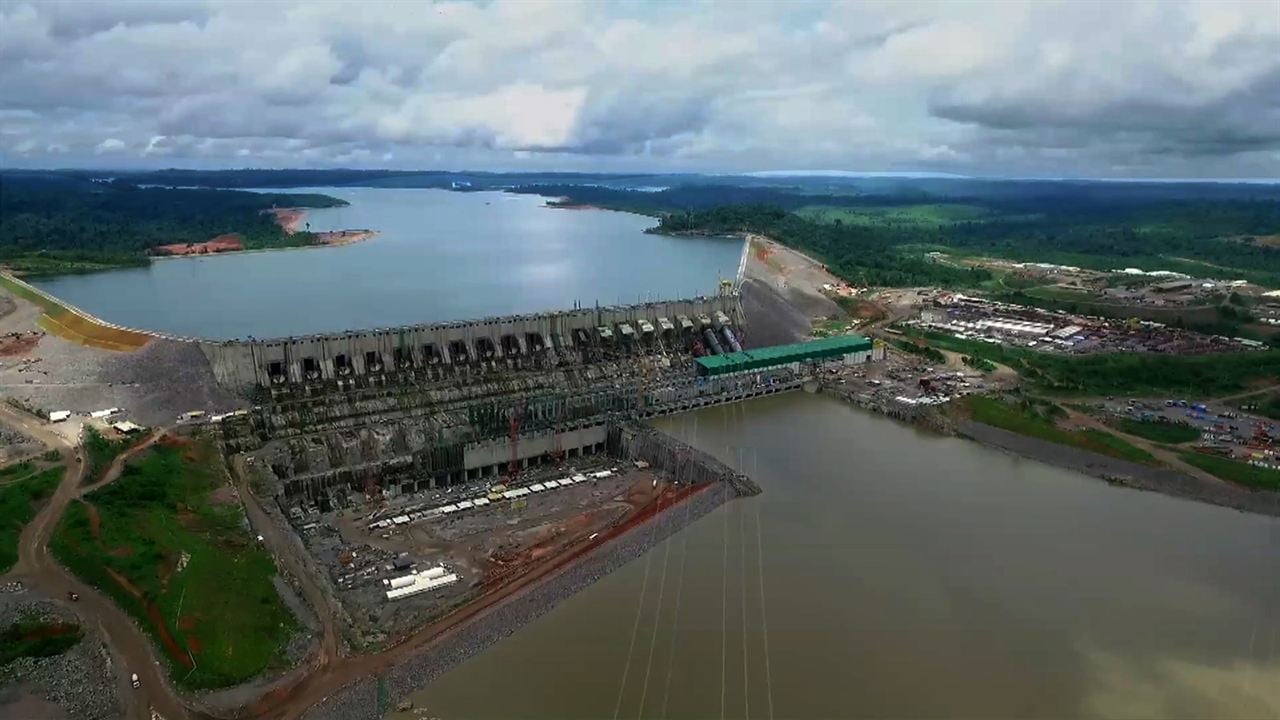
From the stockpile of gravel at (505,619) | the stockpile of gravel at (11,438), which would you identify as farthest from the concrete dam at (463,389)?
the stockpile of gravel at (505,619)

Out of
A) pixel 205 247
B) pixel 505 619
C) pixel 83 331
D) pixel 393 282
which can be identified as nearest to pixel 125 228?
pixel 205 247

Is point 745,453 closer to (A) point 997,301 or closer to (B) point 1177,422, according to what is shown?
(B) point 1177,422

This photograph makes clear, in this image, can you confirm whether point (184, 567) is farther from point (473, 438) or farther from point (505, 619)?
point (473, 438)

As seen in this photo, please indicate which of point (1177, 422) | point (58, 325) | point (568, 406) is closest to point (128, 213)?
point (58, 325)

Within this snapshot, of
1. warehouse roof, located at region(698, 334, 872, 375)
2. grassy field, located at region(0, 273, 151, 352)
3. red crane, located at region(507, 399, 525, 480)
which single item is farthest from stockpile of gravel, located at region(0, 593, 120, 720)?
warehouse roof, located at region(698, 334, 872, 375)

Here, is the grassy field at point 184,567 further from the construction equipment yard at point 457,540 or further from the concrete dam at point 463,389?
the concrete dam at point 463,389

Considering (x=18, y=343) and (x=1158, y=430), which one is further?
(x=18, y=343)

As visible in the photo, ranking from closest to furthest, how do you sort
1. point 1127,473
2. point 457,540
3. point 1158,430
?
point 457,540 → point 1127,473 → point 1158,430

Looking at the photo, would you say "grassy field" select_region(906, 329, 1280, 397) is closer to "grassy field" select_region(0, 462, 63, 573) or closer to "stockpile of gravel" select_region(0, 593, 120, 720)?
"stockpile of gravel" select_region(0, 593, 120, 720)
